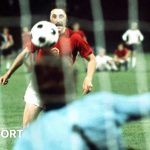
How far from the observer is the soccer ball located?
234 inches

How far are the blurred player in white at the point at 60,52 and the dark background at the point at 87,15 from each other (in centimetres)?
2003

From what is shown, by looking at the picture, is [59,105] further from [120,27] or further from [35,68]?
[120,27]

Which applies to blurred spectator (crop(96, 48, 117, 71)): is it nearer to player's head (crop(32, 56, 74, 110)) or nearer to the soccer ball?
the soccer ball

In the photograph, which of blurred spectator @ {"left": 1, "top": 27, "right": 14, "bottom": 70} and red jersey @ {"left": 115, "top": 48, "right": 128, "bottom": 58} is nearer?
red jersey @ {"left": 115, "top": 48, "right": 128, "bottom": 58}

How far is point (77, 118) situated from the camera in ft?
9.36

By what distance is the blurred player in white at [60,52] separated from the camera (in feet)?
20.3

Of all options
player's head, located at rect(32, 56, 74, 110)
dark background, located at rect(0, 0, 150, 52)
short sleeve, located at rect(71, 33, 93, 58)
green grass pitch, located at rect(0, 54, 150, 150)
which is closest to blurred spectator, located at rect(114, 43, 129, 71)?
green grass pitch, located at rect(0, 54, 150, 150)

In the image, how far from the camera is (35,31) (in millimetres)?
6172

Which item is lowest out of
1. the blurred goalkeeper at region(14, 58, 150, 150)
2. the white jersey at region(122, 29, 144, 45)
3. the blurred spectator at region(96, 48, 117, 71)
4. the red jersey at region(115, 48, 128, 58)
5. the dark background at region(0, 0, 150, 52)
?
the blurred goalkeeper at region(14, 58, 150, 150)

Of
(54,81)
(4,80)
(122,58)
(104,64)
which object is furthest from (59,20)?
(122,58)

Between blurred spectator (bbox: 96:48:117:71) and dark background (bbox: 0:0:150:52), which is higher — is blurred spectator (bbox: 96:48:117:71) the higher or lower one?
the lower one

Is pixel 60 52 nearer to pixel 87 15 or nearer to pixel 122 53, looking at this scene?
pixel 122 53

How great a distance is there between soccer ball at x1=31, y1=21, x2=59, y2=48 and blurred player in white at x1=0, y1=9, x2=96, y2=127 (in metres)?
0.08

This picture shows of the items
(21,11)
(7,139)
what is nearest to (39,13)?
(21,11)
